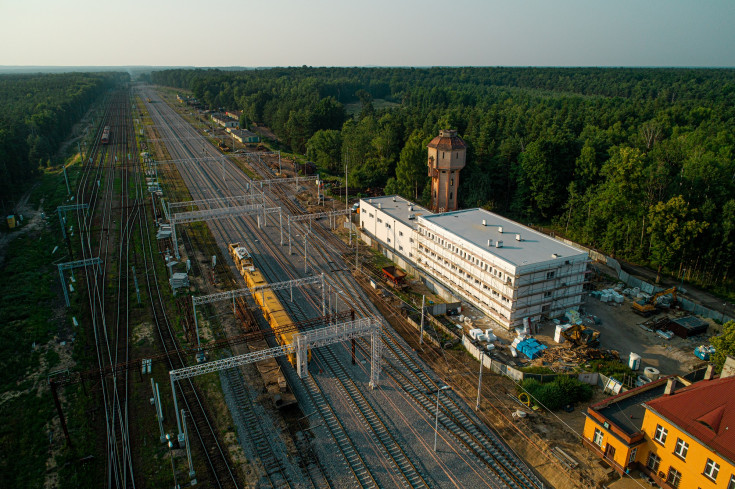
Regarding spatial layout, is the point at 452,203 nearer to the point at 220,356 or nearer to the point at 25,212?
the point at 220,356

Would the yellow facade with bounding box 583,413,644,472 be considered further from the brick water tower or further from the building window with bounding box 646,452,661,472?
the brick water tower

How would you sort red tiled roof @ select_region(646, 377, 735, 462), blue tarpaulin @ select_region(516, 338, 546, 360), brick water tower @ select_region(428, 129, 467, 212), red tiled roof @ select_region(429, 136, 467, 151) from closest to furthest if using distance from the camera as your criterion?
1. red tiled roof @ select_region(646, 377, 735, 462)
2. blue tarpaulin @ select_region(516, 338, 546, 360)
3. red tiled roof @ select_region(429, 136, 467, 151)
4. brick water tower @ select_region(428, 129, 467, 212)

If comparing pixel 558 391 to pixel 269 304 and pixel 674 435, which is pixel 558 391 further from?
pixel 269 304

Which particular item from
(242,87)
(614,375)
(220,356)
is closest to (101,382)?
(220,356)

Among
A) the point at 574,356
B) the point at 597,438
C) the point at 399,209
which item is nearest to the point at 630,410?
the point at 597,438

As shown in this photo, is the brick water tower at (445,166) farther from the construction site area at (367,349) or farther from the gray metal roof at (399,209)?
the gray metal roof at (399,209)

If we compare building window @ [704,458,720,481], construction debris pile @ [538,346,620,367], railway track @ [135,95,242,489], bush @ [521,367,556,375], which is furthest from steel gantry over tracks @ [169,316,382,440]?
building window @ [704,458,720,481]
